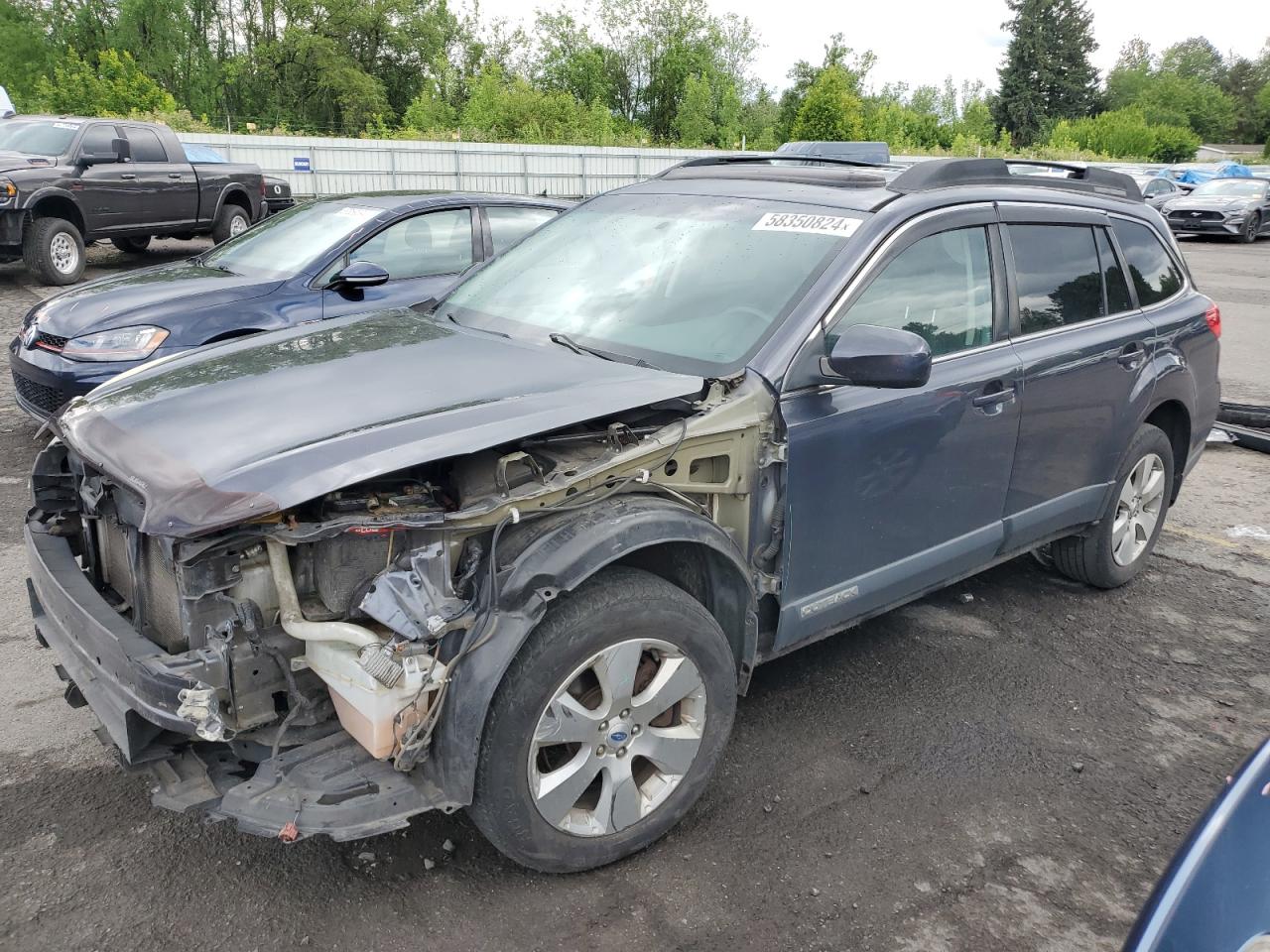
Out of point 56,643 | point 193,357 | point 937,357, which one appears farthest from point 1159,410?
point 56,643

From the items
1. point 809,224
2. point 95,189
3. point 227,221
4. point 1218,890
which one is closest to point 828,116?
point 227,221

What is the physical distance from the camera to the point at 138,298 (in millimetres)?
6207

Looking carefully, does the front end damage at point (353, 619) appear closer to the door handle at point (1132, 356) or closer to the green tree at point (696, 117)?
the door handle at point (1132, 356)

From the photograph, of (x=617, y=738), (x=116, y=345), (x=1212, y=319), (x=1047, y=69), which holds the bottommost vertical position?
(x=617, y=738)

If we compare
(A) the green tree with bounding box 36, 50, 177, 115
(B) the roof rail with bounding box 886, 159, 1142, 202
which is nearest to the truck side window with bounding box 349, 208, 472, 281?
(B) the roof rail with bounding box 886, 159, 1142, 202

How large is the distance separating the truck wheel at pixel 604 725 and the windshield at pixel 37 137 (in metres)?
12.4

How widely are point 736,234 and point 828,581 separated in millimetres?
1269

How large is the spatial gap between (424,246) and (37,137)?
8.34 meters

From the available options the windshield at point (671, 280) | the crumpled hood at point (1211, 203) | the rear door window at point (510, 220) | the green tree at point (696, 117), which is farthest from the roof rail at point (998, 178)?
the green tree at point (696, 117)

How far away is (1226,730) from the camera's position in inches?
147

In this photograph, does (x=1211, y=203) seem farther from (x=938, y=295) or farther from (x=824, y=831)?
(x=824, y=831)

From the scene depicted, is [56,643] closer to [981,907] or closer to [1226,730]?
[981,907]

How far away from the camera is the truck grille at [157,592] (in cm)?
263

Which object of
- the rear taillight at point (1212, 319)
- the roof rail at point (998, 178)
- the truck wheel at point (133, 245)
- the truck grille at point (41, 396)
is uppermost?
the roof rail at point (998, 178)
